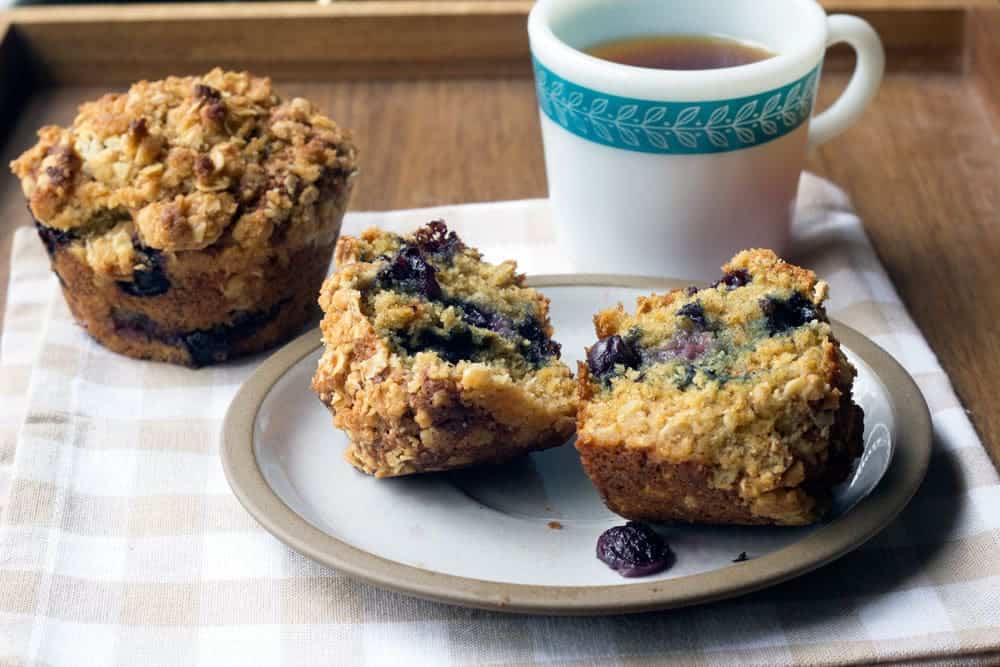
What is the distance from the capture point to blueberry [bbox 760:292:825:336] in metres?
1.92

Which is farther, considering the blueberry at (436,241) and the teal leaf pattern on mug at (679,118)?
the teal leaf pattern on mug at (679,118)

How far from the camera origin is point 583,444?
181 centimetres

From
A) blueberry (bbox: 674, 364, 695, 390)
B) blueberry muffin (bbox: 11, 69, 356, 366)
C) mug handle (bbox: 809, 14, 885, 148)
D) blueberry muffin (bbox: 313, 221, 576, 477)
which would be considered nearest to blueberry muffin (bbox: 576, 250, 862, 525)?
Result: blueberry (bbox: 674, 364, 695, 390)

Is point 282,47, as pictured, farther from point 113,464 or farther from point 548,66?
point 113,464

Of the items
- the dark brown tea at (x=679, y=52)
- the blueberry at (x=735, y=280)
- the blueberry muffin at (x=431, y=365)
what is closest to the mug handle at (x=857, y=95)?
the dark brown tea at (x=679, y=52)

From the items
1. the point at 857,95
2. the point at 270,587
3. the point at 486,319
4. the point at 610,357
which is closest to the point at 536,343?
the point at 486,319

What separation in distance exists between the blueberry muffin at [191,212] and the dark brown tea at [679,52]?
0.58 metres

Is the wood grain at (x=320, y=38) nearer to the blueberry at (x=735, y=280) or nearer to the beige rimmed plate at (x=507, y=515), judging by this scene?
the beige rimmed plate at (x=507, y=515)

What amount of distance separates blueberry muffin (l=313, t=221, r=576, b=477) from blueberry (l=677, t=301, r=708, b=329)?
8.1 inches

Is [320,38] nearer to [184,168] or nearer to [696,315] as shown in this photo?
[184,168]

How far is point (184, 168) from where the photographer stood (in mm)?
2307

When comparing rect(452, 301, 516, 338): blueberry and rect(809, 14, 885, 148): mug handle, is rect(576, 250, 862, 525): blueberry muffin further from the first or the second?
rect(809, 14, 885, 148): mug handle

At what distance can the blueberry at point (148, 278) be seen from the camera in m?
2.31

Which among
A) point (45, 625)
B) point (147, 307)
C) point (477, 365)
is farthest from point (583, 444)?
point (147, 307)
